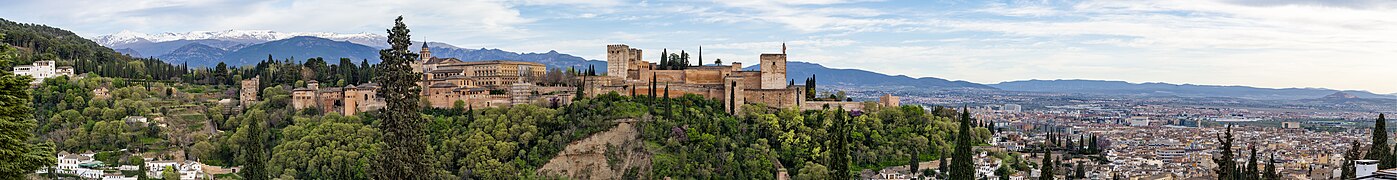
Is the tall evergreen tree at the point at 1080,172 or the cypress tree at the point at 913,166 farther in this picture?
the tall evergreen tree at the point at 1080,172

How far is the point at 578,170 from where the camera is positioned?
42875 mm

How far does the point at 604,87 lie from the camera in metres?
46.3

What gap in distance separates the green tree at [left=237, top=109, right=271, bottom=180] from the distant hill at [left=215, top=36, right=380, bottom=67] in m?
91.7

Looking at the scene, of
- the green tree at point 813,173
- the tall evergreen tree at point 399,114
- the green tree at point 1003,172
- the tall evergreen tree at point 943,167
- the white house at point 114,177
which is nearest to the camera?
the tall evergreen tree at point 399,114

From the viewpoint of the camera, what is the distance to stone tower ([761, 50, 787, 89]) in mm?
46500

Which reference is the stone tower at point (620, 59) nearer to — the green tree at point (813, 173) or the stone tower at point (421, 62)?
the stone tower at point (421, 62)

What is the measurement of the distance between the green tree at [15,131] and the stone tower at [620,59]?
31257 mm

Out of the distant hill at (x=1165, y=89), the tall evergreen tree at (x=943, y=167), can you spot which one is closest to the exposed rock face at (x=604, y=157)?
the tall evergreen tree at (x=943, y=167)

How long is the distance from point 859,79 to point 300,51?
5988 centimetres

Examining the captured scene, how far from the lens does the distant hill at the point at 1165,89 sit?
522ft

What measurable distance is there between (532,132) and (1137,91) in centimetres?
14707

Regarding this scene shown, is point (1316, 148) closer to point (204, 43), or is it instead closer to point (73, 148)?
point (73, 148)

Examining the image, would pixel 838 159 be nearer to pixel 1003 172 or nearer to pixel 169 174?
pixel 1003 172

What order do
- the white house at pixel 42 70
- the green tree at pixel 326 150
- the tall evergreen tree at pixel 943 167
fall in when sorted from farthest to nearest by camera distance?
the white house at pixel 42 70 < the tall evergreen tree at pixel 943 167 < the green tree at pixel 326 150
